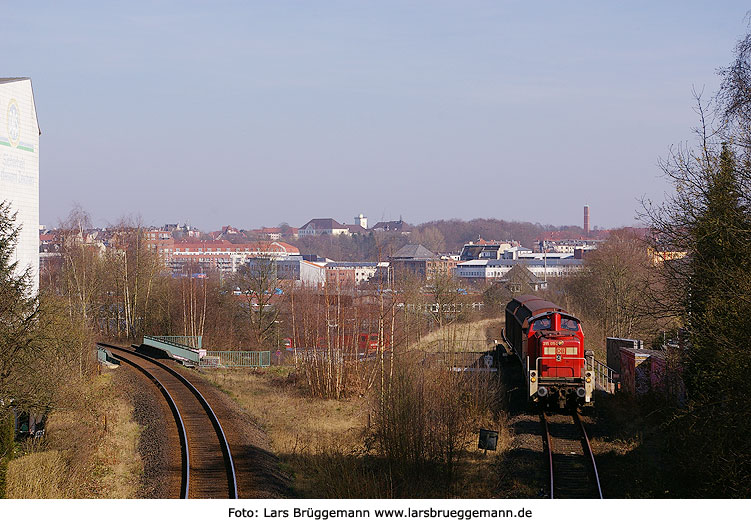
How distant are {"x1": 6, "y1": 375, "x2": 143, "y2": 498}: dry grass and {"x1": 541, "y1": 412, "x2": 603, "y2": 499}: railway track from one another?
8.23 m

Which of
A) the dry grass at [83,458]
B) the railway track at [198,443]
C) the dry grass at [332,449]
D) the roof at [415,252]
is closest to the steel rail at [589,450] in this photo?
the dry grass at [332,449]

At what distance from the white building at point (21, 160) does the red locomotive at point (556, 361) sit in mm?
22619

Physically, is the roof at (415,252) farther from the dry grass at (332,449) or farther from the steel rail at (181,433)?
the dry grass at (332,449)

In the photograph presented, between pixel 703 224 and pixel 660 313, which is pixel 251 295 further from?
pixel 703 224

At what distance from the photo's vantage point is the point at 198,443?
1744cm

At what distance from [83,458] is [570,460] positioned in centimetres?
1055

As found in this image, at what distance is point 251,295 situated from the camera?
46.0m

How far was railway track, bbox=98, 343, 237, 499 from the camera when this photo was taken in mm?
13711

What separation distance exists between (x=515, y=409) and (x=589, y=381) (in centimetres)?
235

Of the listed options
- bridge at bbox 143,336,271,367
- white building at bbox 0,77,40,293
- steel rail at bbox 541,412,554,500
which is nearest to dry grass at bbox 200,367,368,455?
bridge at bbox 143,336,271,367

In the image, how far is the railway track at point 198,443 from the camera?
13.7 meters

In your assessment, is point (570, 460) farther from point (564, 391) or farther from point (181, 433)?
point (181, 433)

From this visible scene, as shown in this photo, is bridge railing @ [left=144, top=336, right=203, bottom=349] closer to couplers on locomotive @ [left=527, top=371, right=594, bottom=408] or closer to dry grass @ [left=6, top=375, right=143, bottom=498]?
dry grass @ [left=6, top=375, right=143, bottom=498]

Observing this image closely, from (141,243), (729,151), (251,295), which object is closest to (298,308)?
(251,295)
